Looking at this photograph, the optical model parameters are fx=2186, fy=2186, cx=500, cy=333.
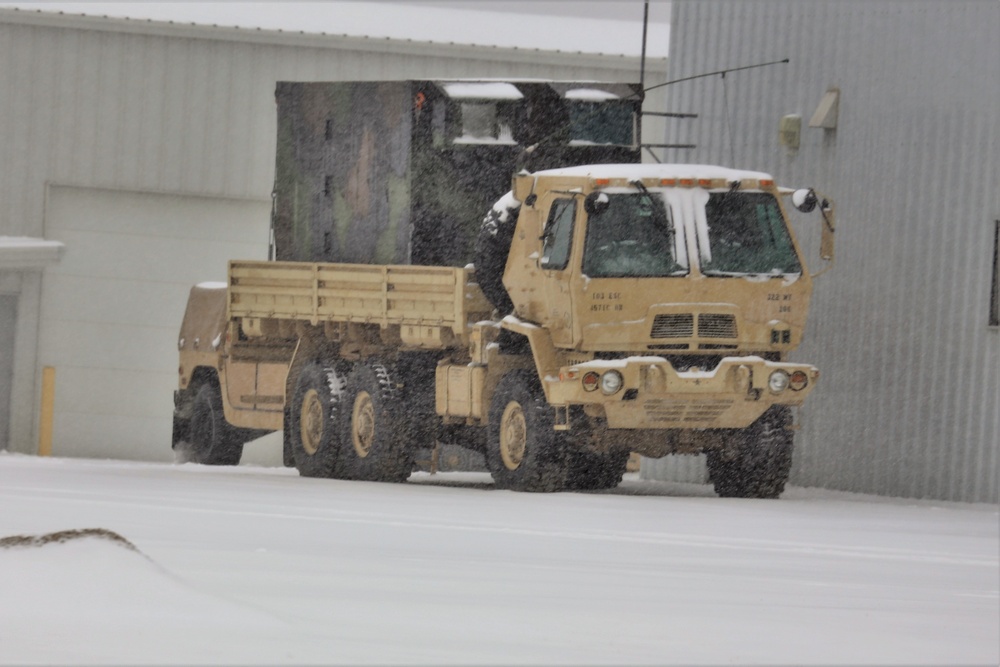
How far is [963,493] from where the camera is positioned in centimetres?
1912

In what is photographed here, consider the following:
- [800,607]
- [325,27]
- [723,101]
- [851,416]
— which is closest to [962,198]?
[851,416]

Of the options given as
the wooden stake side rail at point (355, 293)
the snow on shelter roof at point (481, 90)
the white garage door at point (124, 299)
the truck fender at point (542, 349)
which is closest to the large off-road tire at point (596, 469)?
the truck fender at point (542, 349)

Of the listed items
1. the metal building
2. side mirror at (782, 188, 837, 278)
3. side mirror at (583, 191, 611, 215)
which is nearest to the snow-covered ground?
side mirror at (782, 188, 837, 278)

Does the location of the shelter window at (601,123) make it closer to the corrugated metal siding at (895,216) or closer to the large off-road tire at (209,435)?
the corrugated metal siding at (895,216)

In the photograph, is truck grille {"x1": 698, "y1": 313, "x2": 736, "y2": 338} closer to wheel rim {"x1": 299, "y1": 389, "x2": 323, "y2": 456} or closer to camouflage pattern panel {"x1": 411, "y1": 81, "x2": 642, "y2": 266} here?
camouflage pattern panel {"x1": 411, "y1": 81, "x2": 642, "y2": 266}

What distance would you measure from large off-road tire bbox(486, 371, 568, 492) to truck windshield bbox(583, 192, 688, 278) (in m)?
1.17

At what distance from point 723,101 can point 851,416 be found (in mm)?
4022

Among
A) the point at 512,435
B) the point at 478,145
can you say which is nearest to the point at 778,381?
the point at 512,435

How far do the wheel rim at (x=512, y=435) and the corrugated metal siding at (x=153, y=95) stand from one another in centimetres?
1288

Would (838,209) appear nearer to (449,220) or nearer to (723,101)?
(723,101)

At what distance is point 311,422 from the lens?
2133 cm

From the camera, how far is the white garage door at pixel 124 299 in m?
30.0

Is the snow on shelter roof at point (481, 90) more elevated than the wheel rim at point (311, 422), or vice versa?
the snow on shelter roof at point (481, 90)

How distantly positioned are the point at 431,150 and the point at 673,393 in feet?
12.3
